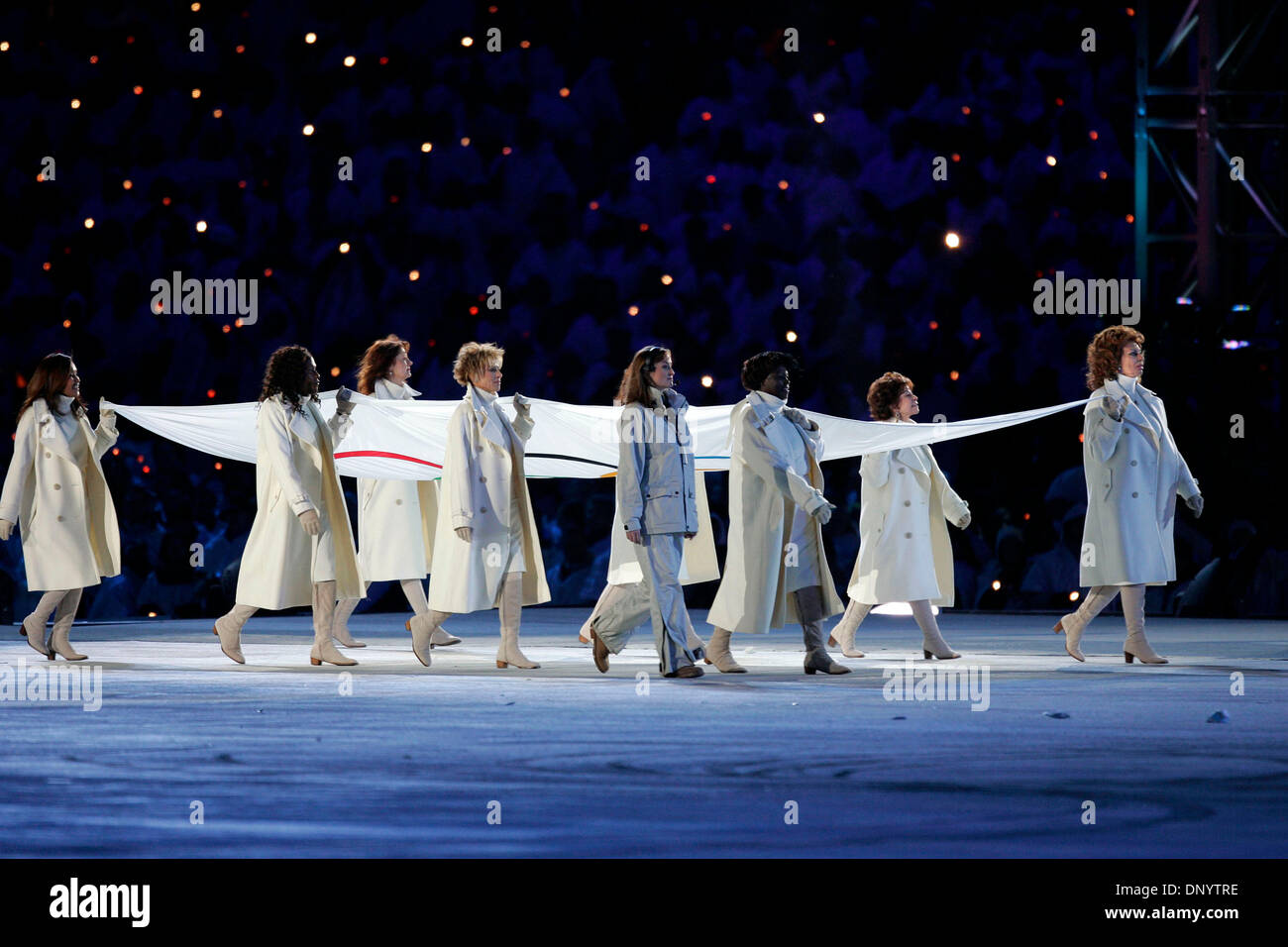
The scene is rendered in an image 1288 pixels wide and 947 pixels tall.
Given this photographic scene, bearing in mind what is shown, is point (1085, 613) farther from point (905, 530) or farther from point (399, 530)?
point (399, 530)

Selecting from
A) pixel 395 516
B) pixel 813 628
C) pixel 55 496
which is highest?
pixel 55 496

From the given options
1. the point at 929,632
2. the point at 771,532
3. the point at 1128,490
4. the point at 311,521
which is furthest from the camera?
the point at 929,632

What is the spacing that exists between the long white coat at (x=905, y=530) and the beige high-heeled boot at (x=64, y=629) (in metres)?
3.82

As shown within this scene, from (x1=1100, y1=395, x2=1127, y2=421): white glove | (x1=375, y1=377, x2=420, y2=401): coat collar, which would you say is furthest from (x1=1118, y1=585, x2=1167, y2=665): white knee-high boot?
(x1=375, y1=377, x2=420, y2=401): coat collar

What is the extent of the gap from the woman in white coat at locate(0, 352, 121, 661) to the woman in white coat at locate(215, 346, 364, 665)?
3.24 ft

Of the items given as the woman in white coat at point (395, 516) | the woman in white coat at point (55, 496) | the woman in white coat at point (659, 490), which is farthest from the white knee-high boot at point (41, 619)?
the woman in white coat at point (659, 490)

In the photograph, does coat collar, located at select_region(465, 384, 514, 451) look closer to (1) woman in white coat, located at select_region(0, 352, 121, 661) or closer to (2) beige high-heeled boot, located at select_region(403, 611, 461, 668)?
(2) beige high-heeled boot, located at select_region(403, 611, 461, 668)

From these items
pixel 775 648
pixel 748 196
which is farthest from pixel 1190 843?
pixel 748 196

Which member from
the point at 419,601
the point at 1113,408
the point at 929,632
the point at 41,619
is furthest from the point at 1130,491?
the point at 41,619

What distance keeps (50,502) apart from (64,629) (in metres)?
0.62

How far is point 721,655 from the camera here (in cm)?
775

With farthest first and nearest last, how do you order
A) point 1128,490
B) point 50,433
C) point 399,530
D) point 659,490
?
point 399,530, point 50,433, point 1128,490, point 659,490

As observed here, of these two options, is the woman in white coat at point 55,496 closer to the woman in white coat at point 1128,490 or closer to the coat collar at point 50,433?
the coat collar at point 50,433

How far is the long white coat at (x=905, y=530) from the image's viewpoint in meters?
8.55
